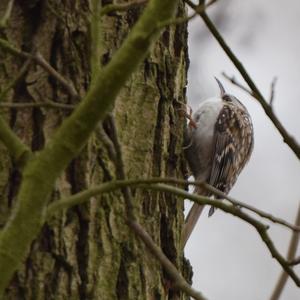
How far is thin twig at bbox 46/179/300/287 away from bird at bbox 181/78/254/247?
1610 mm

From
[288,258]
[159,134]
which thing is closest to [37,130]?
[159,134]

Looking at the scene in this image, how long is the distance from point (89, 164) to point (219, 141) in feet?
5.64

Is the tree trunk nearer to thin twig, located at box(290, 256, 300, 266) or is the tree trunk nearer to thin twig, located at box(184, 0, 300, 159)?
thin twig, located at box(184, 0, 300, 159)

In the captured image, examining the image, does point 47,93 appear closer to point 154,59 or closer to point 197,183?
point 154,59

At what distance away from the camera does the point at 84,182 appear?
6.22 feet

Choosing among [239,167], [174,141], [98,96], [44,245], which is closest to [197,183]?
[98,96]

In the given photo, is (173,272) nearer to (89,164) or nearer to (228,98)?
(89,164)

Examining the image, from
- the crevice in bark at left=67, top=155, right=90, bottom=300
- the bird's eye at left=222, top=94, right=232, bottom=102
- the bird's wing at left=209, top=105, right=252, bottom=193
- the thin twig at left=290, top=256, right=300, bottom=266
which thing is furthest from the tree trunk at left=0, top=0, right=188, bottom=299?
the bird's eye at left=222, top=94, right=232, bottom=102

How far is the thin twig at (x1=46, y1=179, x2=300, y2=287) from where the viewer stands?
1451 mm

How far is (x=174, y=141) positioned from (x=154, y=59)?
220 millimetres

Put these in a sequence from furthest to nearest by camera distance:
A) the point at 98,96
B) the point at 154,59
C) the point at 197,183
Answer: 1. the point at 154,59
2. the point at 197,183
3. the point at 98,96

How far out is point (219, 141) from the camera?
3584 mm

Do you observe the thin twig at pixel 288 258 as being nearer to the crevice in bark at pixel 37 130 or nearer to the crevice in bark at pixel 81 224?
the crevice in bark at pixel 81 224

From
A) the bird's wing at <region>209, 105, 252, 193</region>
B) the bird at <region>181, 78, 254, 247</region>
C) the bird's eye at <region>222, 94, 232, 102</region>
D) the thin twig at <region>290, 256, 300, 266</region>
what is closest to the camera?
the thin twig at <region>290, 256, 300, 266</region>
